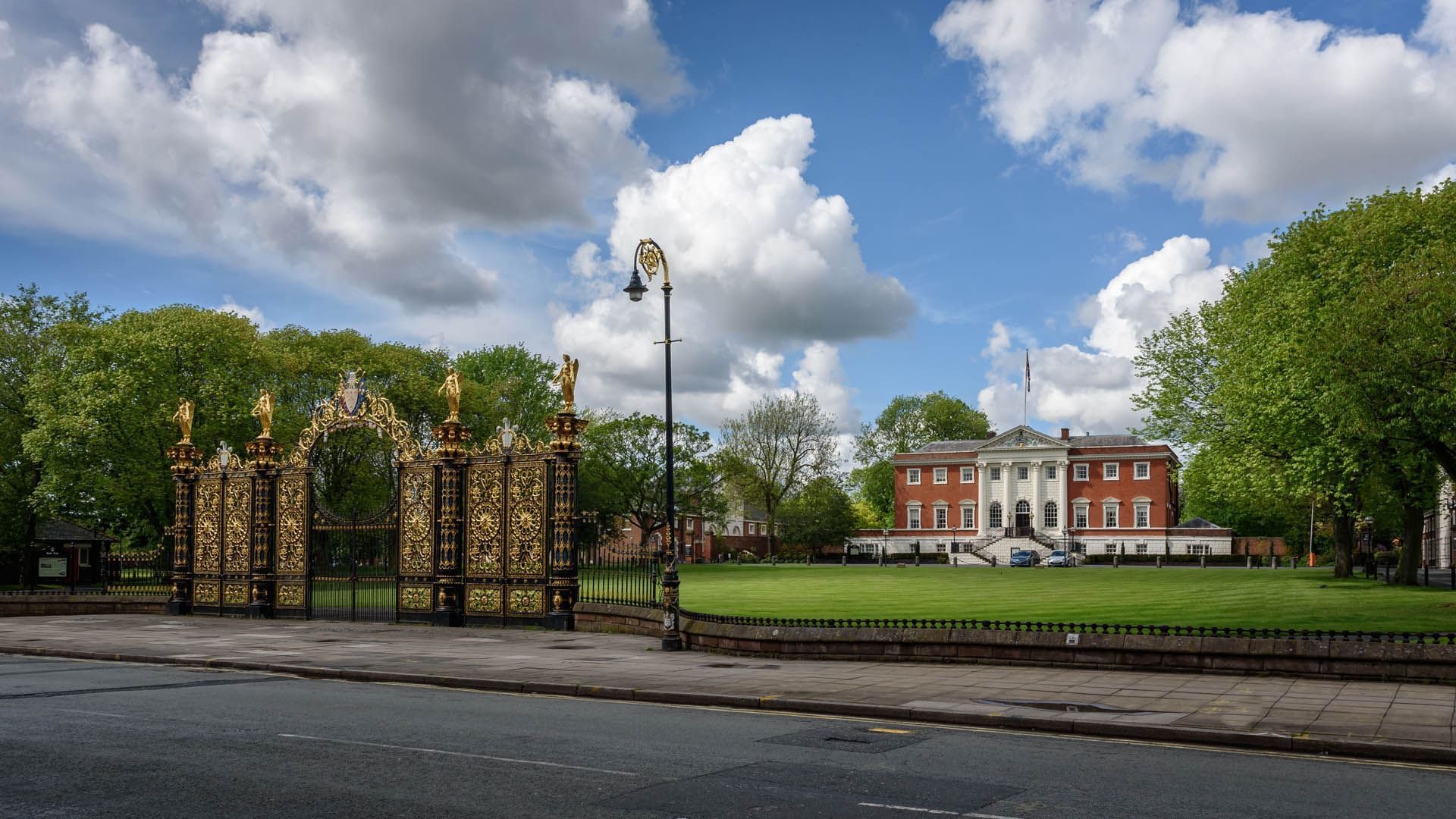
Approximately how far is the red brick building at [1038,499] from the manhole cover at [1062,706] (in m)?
83.7

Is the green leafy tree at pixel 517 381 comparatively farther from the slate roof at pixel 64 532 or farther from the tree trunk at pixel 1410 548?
the tree trunk at pixel 1410 548

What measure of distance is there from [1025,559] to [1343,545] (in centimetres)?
3725

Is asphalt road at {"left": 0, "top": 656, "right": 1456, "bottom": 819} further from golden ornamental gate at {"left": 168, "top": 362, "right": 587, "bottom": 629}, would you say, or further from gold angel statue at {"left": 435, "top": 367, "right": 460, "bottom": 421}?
gold angel statue at {"left": 435, "top": 367, "right": 460, "bottom": 421}

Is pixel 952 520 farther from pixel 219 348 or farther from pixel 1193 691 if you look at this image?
pixel 1193 691

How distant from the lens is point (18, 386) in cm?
5116

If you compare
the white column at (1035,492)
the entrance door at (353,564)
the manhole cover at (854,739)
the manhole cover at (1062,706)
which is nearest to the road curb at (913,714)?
the manhole cover at (1062,706)

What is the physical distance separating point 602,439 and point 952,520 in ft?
132

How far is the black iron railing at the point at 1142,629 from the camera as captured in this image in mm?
14367

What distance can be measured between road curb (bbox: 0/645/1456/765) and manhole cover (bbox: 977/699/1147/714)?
0.69m

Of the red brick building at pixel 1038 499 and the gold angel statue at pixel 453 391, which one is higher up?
the gold angel statue at pixel 453 391

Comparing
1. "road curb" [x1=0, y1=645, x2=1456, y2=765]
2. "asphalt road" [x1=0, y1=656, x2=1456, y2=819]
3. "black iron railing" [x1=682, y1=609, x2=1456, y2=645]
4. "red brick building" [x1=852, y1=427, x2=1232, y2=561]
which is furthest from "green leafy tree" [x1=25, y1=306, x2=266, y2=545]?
"red brick building" [x1=852, y1=427, x2=1232, y2=561]

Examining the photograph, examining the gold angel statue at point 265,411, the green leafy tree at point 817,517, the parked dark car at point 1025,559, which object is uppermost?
the gold angel statue at point 265,411

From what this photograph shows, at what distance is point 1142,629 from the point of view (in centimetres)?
1587

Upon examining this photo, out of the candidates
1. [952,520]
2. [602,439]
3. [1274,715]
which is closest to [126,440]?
[602,439]
